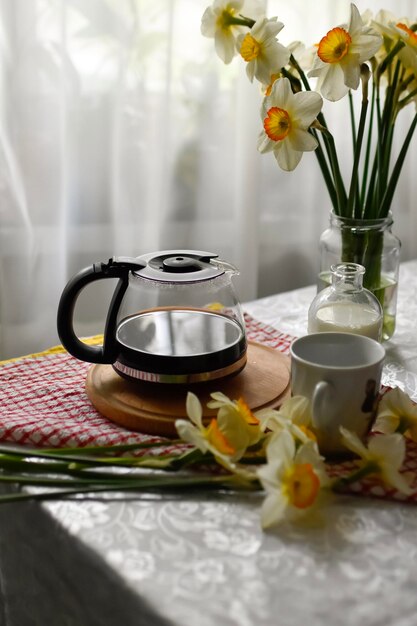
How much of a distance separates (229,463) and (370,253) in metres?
0.49

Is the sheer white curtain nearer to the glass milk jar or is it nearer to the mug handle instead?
the glass milk jar

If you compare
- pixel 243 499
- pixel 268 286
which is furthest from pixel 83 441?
pixel 268 286

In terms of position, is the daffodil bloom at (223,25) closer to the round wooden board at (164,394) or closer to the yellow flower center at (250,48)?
the yellow flower center at (250,48)

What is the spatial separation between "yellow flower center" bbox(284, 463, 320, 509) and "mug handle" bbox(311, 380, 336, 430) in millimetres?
94

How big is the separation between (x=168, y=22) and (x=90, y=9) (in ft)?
0.54

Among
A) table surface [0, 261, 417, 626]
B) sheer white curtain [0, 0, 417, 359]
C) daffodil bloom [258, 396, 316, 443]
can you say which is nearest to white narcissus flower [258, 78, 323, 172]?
daffodil bloom [258, 396, 316, 443]

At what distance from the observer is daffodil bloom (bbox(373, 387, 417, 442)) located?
83 cm

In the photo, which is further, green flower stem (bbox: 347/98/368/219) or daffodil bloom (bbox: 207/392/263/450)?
green flower stem (bbox: 347/98/368/219)

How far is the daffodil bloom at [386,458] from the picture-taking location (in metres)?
0.75

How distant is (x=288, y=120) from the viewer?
3.23 feet

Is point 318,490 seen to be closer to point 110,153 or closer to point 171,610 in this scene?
point 171,610

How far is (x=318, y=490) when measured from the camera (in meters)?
0.72

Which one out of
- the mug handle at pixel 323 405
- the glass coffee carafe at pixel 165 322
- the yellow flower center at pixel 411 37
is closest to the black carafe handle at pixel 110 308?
the glass coffee carafe at pixel 165 322

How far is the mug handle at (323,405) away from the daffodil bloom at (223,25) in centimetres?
54
